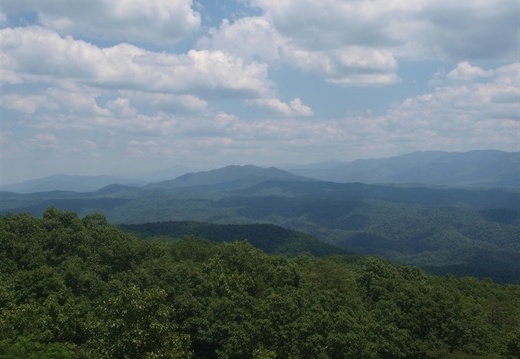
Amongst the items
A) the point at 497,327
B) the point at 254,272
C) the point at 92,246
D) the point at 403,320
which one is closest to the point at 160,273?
the point at 254,272

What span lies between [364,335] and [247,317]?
10.0 metres

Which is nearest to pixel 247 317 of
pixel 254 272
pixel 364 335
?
pixel 364 335

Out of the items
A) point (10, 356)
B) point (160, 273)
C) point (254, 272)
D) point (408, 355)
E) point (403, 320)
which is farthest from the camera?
point (254, 272)

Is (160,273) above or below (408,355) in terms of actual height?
above

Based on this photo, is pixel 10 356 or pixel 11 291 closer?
pixel 10 356

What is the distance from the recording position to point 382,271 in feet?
206

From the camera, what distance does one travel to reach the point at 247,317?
4131 centimetres

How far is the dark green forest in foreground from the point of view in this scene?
35.1 metres

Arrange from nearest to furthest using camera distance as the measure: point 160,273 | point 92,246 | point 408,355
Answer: point 408,355
point 160,273
point 92,246

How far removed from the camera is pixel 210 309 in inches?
1710

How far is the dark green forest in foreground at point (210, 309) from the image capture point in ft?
115

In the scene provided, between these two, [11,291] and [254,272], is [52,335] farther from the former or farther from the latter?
[254,272]

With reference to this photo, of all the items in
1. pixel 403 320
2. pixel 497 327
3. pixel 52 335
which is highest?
pixel 52 335

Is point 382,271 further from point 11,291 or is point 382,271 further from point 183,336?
point 11,291
